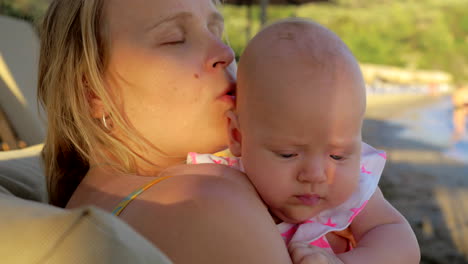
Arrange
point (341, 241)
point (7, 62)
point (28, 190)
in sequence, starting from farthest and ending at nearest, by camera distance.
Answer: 1. point (7, 62)
2. point (28, 190)
3. point (341, 241)

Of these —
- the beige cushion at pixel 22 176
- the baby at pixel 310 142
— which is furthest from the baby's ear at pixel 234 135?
the beige cushion at pixel 22 176

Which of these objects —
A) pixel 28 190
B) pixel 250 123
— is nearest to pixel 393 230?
pixel 250 123

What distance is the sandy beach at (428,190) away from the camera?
197 inches

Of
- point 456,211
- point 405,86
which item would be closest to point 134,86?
point 456,211

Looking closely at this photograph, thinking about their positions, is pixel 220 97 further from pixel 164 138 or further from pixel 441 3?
pixel 441 3

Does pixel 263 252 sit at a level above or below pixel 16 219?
below

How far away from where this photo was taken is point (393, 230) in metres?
1.12

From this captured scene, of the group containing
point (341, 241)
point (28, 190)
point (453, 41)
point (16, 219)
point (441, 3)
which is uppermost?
point (16, 219)

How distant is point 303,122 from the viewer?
103 centimetres

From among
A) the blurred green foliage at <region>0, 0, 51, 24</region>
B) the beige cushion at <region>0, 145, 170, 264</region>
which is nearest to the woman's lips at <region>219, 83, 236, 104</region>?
the beige cushion at <region>0, 145, 170, 264</region>

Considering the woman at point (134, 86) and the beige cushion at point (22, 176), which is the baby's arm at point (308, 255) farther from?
the beige cushion at point (22, 176)

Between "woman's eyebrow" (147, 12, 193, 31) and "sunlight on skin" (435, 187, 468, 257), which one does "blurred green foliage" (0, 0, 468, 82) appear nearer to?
"sunlight on skin" (435, 187, 468, 257)

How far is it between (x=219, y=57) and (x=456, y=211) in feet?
19.6

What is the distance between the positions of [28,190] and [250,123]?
0.91 meters
